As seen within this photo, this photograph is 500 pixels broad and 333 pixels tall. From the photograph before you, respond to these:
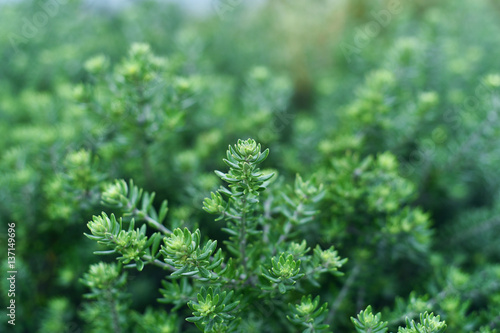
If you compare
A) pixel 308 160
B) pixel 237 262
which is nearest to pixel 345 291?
pixel 237 262

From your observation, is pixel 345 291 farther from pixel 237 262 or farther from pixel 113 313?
pixel 113 313

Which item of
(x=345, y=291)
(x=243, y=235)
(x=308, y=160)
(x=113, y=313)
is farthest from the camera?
(x=308, y=160)

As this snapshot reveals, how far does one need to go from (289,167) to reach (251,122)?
10.7 inches

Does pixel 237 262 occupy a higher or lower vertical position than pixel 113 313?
higher

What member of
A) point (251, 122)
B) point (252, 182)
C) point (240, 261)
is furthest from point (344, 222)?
point (251, 122)

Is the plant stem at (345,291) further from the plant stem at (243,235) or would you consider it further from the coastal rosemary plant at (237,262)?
the plant stem at (243,235)

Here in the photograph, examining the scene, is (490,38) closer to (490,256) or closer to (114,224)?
(490,256)

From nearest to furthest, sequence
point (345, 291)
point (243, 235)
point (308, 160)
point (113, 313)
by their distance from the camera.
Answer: point (243, 235) < point (113, 313) < point (345, 291) < point (308, 160)

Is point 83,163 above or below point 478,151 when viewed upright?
below

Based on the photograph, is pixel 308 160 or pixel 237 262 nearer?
pixel 237 262

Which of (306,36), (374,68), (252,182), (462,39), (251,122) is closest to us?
(252,182)

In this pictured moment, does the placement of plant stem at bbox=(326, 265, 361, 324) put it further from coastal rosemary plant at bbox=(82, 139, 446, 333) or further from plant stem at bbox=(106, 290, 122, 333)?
plant stem at bbox=(106, 290, 122, 333)

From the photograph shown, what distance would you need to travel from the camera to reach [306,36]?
3.20 metres

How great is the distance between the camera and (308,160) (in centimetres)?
206
